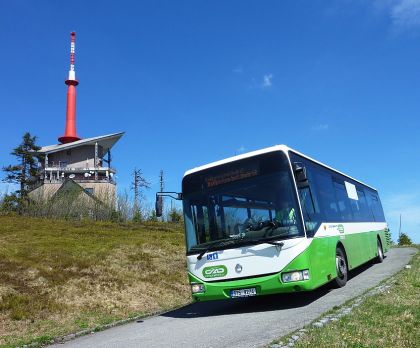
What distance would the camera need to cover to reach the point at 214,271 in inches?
385

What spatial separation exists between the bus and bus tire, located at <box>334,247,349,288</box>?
310mm

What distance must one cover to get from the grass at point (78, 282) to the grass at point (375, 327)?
521 cm

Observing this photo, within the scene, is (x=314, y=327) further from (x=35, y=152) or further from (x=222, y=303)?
(x=35, y=152)

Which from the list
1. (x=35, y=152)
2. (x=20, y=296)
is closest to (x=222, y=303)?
(x=20, y=296)

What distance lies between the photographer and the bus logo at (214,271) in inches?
380

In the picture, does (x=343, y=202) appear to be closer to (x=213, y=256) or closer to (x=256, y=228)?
(x=256, y=228)

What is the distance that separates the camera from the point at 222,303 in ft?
40.3

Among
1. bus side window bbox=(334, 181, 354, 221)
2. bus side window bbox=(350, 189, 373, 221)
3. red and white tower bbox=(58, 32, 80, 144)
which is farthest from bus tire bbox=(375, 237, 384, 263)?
red and white tower bbox=(58, 32, 80, 144)

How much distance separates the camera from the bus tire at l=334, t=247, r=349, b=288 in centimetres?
1150

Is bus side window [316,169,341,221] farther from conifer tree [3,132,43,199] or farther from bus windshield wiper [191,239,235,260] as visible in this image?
conifer tree [3,132,43,199]

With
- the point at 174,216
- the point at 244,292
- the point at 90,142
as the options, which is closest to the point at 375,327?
the point at 244,292

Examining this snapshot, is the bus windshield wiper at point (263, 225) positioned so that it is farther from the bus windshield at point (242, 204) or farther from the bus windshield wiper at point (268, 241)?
the bus windshield wiper at point (268, 241)

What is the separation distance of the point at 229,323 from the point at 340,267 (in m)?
4.30

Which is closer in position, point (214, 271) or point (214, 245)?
point (214, 271)
